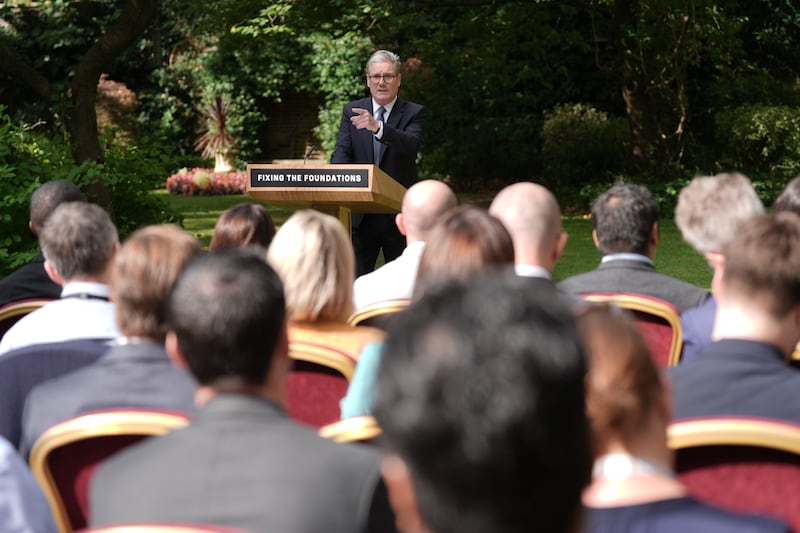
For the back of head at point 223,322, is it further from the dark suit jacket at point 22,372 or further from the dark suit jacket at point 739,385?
the dark suit jacket at point 22,372

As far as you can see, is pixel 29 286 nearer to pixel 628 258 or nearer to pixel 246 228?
pixel 246 228

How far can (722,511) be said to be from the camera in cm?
166

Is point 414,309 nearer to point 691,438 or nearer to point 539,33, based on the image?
point 691,438

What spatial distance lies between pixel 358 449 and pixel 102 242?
6.51ft

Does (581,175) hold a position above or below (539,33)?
below

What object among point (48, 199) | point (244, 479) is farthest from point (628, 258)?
point (48, 199)

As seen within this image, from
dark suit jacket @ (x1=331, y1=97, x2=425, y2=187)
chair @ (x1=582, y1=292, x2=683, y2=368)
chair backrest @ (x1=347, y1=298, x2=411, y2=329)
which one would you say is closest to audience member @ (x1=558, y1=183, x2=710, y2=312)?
chair @ (x1=582, y1=292, x2=683, y2=368)

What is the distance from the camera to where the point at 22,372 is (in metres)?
3.20

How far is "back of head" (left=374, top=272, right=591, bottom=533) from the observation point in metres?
1.05

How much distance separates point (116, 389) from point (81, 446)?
258 mm

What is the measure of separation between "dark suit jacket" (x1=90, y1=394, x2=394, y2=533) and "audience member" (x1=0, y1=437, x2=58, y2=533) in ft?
0.80

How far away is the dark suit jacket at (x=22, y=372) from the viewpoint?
3193 millimetres

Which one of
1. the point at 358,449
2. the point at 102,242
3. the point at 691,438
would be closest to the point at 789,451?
the point at 691,438

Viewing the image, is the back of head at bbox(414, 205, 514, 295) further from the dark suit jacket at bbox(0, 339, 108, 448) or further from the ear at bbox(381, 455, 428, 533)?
the ear at bbox(381, 455, 428, 533)
